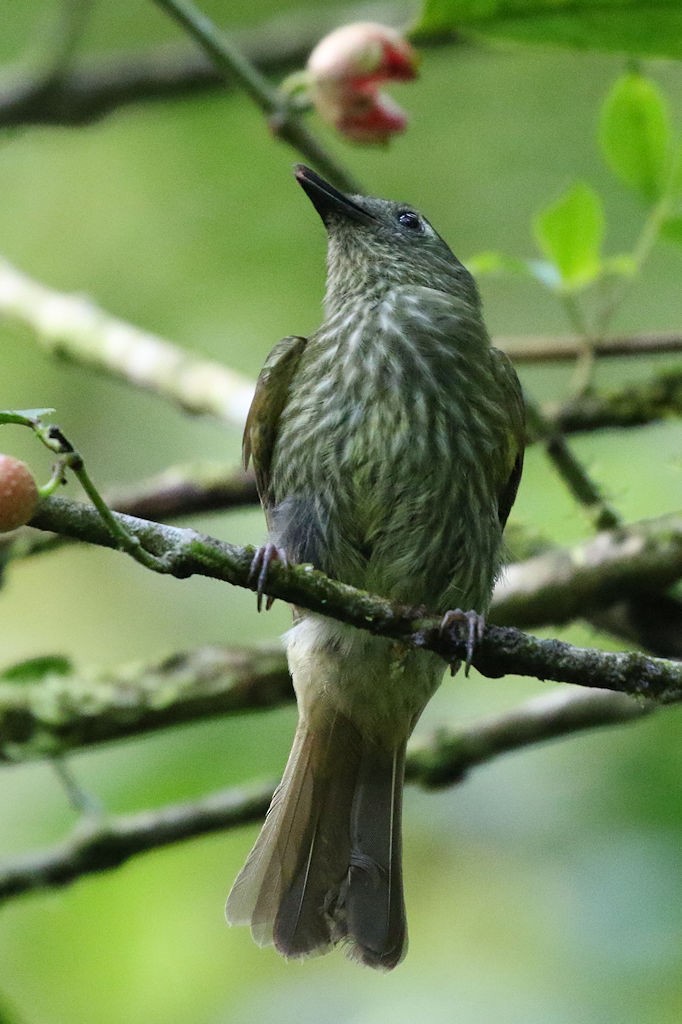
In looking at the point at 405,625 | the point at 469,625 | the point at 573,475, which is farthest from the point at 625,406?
the point at 405,625

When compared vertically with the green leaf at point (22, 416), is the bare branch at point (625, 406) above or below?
above

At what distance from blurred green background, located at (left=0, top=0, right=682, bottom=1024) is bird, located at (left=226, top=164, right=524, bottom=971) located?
A: 2.38 feet

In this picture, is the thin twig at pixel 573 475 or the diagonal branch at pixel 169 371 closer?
the thin twig at pixel 573 475

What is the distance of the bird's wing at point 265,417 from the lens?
3416mm

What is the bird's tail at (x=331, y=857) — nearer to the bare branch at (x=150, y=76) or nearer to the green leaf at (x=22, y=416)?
the green leaf at (x=22, y=416)

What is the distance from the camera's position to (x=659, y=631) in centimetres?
361

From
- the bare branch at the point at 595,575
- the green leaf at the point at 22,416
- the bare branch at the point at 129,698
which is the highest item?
the green leaf at the point at 22,416

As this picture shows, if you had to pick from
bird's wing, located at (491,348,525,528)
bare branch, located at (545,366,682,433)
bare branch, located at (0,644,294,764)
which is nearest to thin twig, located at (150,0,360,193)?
bird's wing, located at (491,348,525,528)

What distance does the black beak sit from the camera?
3.32 metres

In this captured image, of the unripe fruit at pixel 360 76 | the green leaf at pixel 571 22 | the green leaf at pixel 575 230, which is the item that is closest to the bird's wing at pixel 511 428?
the green leaf at pixel 575 230

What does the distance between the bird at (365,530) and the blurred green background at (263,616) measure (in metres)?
0.72

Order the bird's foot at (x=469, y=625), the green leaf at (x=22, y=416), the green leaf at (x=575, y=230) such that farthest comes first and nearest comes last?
the green leaf at (x=575, y=230)
the bird's foot at (x=469, y=625)
the green leaf at (x=22, y=416)

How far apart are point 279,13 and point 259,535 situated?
307 centimetres

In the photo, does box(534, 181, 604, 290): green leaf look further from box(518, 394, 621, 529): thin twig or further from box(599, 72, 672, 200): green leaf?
box(518, 394, 621, 529): thin twig
